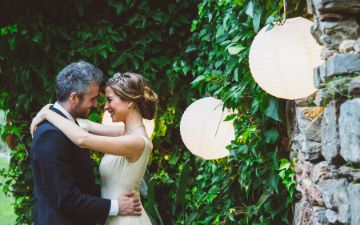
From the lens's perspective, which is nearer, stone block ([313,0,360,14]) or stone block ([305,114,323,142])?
stone block ([313,0,360,14])

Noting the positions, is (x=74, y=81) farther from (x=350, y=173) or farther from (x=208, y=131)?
(x=350, y=173)

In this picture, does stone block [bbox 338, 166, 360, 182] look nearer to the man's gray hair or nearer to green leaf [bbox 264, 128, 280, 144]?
green leaf [bbox 264, 128, 280, 144]

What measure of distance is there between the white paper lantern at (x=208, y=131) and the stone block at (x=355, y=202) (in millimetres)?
1244

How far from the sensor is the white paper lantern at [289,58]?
185 cm

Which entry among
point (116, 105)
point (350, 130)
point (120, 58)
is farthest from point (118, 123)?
point (350, 130)

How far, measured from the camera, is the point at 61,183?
2420 millimetres

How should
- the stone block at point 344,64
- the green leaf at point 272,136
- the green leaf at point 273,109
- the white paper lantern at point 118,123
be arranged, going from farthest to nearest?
1. the white paper lantern at point 118,123
2. the green leaf at point 272,136
3. the green leaf at point 273,109
4. the stone block at point 344,64

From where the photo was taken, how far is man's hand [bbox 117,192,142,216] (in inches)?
104

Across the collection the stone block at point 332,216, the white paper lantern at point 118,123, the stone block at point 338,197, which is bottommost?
the stone block at point 332,216

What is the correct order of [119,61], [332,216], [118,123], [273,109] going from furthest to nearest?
[119,61] → [118,123] → [273,109] → [332,216]

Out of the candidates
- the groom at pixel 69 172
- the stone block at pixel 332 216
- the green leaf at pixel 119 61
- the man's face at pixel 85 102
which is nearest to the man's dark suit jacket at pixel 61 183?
the groom at pixel 69 172

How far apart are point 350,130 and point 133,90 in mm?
1430

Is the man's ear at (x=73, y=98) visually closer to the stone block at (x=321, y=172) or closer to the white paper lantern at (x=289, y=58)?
the white paper lantern at (x=289, y=58)

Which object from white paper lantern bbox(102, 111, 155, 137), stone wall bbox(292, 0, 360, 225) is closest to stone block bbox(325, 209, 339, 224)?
stone wall bbox(292, 0, 360, 225)
